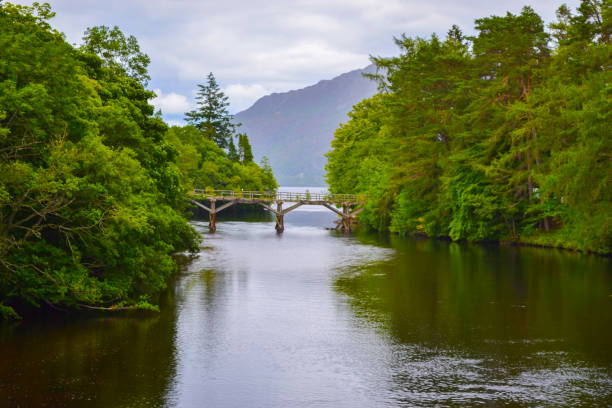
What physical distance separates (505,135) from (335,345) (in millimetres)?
31197

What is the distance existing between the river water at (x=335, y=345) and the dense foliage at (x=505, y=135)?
7092 millimetres

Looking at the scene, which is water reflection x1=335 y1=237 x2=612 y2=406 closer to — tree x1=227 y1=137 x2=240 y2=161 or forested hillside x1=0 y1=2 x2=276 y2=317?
forested hillside x1=0 y1=2 x2=276 y2=317

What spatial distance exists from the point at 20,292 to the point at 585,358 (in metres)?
17.0

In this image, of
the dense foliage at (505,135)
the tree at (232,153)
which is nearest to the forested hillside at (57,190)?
the dense foliage at (505,135)

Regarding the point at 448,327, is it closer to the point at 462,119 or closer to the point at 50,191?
the point at 50,191

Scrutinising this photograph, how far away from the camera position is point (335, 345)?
57.9 ft

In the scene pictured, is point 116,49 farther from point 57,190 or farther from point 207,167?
point 207,167

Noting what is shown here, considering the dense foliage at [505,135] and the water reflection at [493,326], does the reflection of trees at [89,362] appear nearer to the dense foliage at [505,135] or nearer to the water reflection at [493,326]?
the water reflection at [493,326]

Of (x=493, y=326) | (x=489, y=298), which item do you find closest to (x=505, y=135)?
(x=489, y=298)

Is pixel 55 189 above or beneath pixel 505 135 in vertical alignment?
beneath

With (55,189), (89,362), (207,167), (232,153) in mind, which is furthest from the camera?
(232,153)

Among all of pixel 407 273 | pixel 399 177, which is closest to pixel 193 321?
pixel 407 273

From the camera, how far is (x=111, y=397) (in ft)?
43.2

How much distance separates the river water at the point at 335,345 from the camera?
1350 cm
